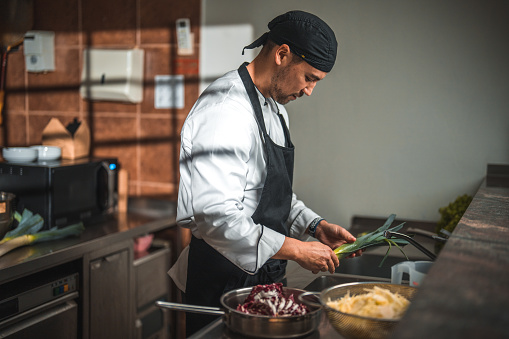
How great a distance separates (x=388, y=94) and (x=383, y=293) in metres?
1.90

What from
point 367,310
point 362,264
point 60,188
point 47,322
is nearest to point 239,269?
point 367,310

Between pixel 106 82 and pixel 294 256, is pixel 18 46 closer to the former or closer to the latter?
pixel 106 82

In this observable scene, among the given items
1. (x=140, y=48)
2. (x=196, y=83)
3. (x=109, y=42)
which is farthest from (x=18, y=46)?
(x=196, y=83)

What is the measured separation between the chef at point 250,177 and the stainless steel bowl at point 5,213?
1.02 meters

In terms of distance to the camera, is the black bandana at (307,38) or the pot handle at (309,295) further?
the black bandana at (307,38)

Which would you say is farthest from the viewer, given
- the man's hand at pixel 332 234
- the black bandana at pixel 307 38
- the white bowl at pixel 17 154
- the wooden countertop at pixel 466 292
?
the white bowl at pixel 17 154

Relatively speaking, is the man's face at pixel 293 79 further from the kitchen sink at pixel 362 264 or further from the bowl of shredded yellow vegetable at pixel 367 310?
the kitchen sink at pixel 362 264

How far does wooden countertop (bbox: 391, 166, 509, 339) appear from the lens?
0.67m

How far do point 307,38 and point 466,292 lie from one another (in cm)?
104

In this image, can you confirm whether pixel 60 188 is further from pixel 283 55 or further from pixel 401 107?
pixel 401 107

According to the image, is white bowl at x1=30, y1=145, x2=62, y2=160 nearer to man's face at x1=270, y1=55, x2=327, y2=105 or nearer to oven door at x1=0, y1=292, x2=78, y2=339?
oven door at x1=0, y1=292, x2=78, y2=339

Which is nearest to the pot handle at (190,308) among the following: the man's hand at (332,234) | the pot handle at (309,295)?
the pot handle at (309,295)

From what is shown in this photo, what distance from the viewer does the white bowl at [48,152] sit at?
2914mm

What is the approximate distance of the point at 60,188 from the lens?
9.07 ft
